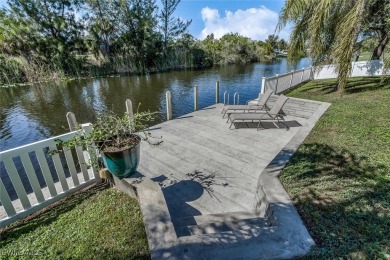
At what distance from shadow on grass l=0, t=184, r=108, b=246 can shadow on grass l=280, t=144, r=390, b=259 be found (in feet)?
10.6

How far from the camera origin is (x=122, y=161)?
293 centimetres

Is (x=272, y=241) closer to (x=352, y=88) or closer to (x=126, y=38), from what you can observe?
(x=352, y=88)

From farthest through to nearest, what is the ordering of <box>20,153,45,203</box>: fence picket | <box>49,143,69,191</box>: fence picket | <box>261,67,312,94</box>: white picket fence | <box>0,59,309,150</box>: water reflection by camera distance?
1. <box>261,67,312,94</box>: white picket fence
2. <box>0,59,309,150</box>: water reflection
3. <box>49,143,69,191</box>: fence picket
4. <box>20,153,45,203</box>: fence picket

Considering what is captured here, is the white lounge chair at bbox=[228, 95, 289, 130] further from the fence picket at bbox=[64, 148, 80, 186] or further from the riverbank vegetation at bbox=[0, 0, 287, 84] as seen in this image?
the riverbank vegetation at bbox=[0, 0, 287, 84]

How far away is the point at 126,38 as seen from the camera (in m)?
26.5

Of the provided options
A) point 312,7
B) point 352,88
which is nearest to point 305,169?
point 312,7

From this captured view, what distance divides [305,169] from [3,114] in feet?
46.3

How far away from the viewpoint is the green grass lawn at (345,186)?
214 cm

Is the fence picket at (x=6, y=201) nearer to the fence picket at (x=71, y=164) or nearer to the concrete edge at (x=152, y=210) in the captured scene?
the fence picket at (x=71, y=164)

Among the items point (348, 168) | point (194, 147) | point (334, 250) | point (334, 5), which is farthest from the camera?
point (334, 5)

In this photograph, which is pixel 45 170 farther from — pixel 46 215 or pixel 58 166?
pixel 46 215

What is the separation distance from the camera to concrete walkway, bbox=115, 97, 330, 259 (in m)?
2.08

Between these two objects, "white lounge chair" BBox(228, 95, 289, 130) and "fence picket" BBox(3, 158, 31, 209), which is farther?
"white lounge chair" BBox(228, 95, 289, 130)

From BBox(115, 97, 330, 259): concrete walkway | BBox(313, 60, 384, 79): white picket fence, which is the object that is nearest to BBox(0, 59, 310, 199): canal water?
BBox(313, 60, 384, 79): white picket fence
